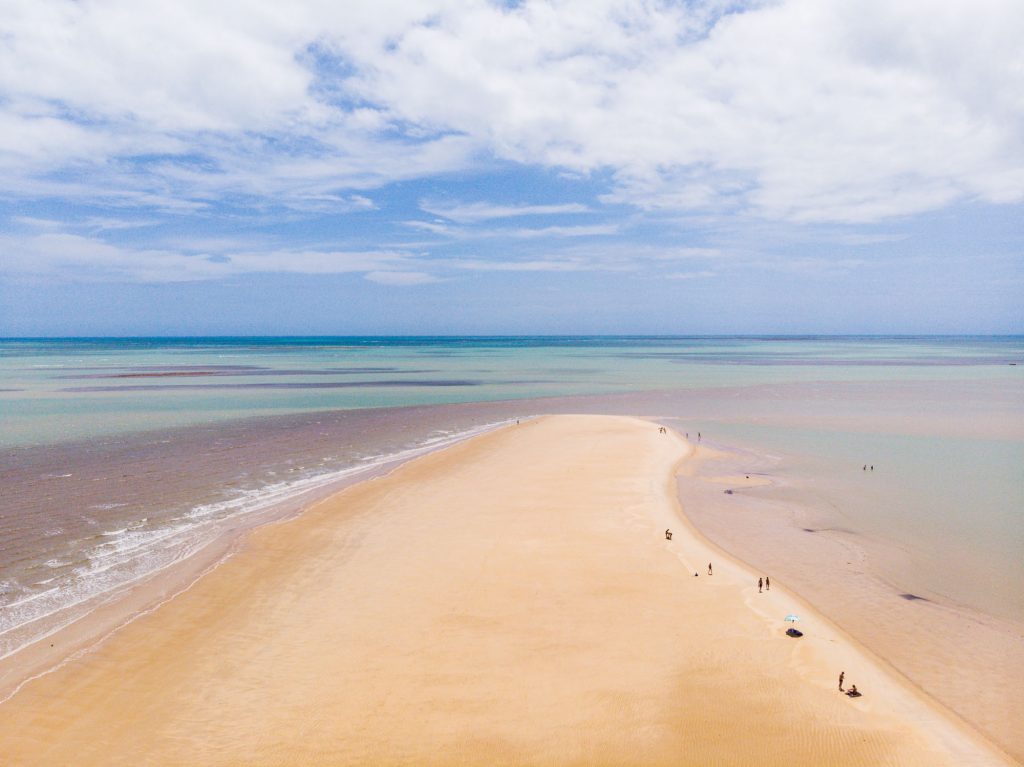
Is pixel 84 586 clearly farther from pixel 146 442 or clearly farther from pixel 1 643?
pixel 146 442

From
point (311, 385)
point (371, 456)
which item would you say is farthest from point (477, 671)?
point (311, 385)

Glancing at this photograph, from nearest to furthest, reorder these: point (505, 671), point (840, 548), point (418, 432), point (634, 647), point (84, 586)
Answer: point (505, 671), point (634, 647), point (84, 586), point (840, 548), point (418, 432)

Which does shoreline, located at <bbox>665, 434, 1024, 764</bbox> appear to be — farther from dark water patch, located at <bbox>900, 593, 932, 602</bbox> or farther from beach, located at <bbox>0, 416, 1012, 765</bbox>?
→ beach, located at <bbox>0, 416, 1012, 765</bbox>

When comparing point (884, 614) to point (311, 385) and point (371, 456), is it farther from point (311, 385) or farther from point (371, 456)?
point (311, 385)

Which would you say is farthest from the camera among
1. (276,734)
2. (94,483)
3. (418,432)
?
(418,432)

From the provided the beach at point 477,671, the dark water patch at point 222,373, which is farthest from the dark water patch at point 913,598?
the dark water patch at point 222,373

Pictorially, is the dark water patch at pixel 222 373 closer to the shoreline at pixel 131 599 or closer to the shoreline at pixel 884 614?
the shoreline at pixel 131 599

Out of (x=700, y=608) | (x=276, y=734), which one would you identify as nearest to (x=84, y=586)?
(x=276, y=734)
